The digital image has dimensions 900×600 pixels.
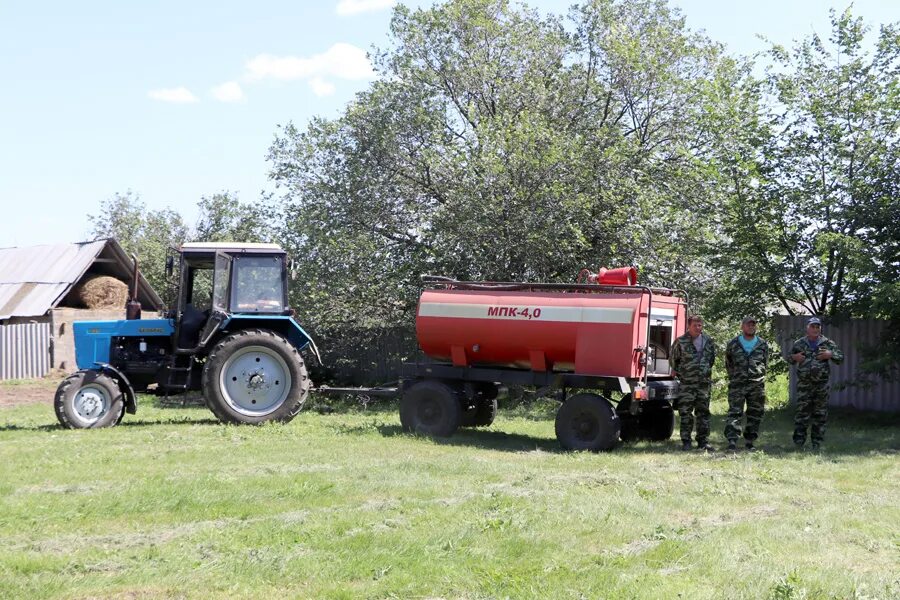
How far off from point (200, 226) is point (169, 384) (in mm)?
22491

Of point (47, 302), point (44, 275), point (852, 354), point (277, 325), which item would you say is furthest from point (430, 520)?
point (44, 275)

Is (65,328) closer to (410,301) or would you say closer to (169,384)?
(410,301)

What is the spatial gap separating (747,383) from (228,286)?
7460 mm

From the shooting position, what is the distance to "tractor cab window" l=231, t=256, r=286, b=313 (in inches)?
559

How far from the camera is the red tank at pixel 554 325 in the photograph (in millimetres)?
12359

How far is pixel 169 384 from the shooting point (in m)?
14.3

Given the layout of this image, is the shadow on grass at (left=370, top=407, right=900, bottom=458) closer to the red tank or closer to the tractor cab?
the red tank

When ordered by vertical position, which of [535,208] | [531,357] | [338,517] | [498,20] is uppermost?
[498,20]

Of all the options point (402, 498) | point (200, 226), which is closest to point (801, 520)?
point (402, 498)

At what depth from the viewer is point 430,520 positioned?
7.58 meters

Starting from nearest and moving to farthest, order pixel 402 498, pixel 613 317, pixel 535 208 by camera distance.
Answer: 1. pixel 402 498
2. pixel 613 317
3. pixel 535 208

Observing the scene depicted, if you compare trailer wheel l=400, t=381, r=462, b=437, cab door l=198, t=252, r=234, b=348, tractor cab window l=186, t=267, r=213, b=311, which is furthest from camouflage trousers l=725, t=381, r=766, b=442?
tractor cab window l=186, t=267, r=213, b=311

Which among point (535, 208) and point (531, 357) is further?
point (535, 208)

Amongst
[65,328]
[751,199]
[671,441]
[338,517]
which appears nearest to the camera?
[338,517]
